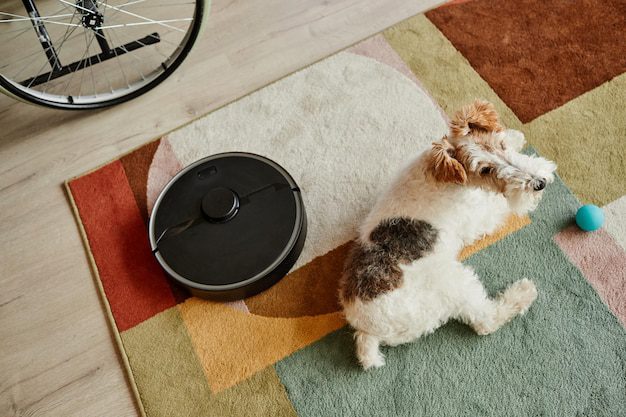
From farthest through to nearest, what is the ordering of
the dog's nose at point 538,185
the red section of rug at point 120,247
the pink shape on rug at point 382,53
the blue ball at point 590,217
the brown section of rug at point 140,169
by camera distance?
the pink shape on rug at point 382,53 → the brown section of rug at point 140,169 → the red section of rug at point 120,247 → the blue ball at point 590,217 → the dog's nose at point 538,185

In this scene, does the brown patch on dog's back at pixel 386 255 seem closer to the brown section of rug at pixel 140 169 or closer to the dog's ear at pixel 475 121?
the dog's ear at pixel 475 121

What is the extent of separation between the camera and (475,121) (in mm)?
1466

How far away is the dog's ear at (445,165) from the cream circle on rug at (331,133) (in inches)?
17.6

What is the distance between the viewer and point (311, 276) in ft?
6.07

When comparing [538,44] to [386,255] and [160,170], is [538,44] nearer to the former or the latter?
[386,255]

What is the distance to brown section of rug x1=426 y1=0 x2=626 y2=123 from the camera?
2.04 m

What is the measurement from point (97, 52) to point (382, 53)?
126 cm

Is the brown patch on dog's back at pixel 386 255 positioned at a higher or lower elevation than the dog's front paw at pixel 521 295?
higher

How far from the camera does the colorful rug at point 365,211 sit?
5.47 feet

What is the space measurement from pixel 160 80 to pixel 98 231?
67 centimetres

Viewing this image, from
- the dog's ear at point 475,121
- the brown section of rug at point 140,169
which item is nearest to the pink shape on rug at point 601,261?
the dog's ear at point 475,121

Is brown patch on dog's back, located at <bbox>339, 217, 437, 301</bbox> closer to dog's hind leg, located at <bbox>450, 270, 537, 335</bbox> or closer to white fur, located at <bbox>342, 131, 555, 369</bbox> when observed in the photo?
white fur, located at <bbox>342, 131, 555, 369</bbox>

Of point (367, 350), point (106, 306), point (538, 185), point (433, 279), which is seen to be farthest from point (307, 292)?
point (538, 185)

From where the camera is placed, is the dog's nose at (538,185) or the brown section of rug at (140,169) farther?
the brown section of rug at (140,169)
